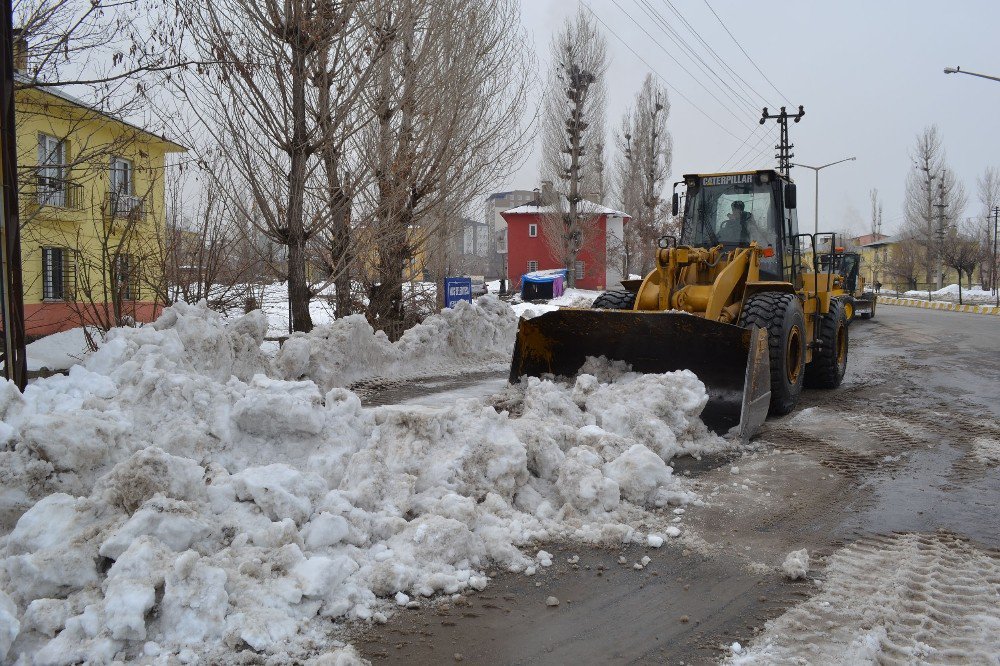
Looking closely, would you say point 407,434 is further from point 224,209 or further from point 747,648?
point 224,209

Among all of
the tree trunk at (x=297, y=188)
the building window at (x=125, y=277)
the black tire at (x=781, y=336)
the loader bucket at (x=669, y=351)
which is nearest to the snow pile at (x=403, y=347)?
the tree trunk at (x=297, y=188)

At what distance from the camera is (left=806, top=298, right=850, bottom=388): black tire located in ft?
31.3

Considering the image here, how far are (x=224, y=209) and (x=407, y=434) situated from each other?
19.4 feet

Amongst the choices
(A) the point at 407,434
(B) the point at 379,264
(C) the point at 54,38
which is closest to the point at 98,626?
(A) the point at 407,434

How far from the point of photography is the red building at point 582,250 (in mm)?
44844

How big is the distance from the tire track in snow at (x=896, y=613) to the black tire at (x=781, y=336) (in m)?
3.24

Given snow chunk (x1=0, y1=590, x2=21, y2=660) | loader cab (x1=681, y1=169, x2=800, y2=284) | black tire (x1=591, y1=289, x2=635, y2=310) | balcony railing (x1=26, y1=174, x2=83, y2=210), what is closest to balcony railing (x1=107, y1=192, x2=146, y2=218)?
balcony railing (x1=26, y1=174, x2=83, y2=210)

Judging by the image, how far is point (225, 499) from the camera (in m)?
3.94

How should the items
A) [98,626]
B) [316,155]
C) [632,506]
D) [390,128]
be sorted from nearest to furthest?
[98,626] → [632,506] → [316,155] → [390,128]

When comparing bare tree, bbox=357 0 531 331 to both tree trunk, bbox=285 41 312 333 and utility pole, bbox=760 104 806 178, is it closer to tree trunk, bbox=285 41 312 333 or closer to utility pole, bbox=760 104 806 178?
tree trunk, bbox=285 41 312 333

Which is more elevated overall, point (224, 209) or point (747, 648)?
point (224, 209)

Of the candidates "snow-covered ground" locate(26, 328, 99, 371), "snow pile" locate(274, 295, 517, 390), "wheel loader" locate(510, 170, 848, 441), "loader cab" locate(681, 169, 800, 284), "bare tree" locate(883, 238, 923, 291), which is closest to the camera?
"wheel loader" locate(510, 170, 848, 441)

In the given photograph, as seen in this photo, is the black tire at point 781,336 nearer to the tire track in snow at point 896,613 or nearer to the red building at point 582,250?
the tire track in snow at point 896,613

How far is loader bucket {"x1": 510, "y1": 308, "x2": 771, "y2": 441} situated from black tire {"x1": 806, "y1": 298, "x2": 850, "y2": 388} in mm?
2576
